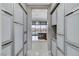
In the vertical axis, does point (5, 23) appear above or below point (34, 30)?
above

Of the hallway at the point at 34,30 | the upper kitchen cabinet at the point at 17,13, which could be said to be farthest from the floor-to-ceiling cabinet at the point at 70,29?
the upper kitchen cabinet at the point at 17,13

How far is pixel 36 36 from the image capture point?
11.8 feet

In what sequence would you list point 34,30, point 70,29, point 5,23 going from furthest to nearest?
point 34,30
point 70,29
point 5,23

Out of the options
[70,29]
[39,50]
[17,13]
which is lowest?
[39,50]

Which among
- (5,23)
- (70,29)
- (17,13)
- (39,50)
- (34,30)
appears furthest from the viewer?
(34,30)

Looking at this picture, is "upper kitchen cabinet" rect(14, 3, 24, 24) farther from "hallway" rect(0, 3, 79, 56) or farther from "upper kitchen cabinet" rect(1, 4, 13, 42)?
"upper kitchen cabinet" rect(1, 4, 13, 42)

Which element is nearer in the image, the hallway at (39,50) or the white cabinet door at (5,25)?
the white cabinet door at (5,25)

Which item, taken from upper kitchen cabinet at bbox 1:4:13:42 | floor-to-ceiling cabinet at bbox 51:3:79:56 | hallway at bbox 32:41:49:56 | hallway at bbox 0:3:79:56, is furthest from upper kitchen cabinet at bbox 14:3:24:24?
hallway at bbox 32:41:49:56

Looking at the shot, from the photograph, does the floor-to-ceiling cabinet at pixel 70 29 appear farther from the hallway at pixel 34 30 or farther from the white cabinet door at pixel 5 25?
the white cabinet door at pixel 5 25

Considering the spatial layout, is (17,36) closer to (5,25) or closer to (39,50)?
(5,25)

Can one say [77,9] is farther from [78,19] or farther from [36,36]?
[36,36]

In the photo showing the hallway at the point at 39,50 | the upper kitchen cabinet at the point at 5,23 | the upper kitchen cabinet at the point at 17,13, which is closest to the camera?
the upper kitchen cabinet at the point at 5,23

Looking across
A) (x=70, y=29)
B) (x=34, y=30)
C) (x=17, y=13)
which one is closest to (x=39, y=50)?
(x=34, y=30)

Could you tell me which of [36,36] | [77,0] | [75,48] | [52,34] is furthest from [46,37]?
[77,0]
